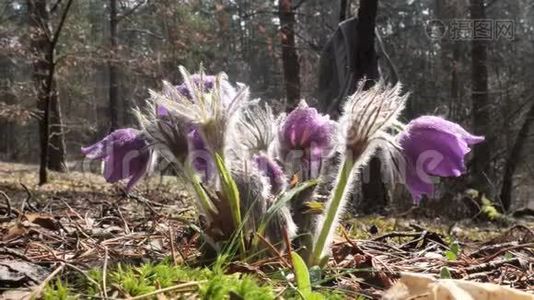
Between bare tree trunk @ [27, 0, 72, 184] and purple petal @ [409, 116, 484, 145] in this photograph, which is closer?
purple petal @ [409, 116, 484, 145]

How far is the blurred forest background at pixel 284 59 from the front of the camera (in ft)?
28.9

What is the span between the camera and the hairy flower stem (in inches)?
50.6

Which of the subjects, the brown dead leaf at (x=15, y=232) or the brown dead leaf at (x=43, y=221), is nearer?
the brown dead leaf at (x=15, y=232)


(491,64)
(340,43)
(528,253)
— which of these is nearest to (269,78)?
(491,64)

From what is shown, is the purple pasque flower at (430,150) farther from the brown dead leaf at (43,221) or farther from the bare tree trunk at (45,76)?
the bare tree trunk at (45,76)

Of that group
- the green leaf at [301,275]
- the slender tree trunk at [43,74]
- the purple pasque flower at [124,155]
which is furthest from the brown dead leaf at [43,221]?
the slender tree trunk at [43,74]

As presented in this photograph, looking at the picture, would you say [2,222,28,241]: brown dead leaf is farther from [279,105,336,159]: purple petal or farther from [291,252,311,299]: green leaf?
[291,252,311,299]: green leaf

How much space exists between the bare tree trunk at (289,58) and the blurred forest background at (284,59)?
24 millimetres

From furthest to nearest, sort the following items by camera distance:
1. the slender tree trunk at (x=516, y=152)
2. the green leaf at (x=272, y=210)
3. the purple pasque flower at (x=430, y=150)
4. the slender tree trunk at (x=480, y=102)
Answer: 1. the slender tree trunk at (x=516, y=152)
2. the slender tree trunk at (x=480, y=102)
3. the purple pasque flower at (x=430, y=150)
4. the green leaf at (x=272, y=210)

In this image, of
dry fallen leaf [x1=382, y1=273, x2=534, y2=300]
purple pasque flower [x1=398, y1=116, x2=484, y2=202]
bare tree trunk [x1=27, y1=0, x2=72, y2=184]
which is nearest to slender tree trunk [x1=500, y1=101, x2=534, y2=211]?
bare tree trunk [x1=27, y1=0, x2=72, y2=184]

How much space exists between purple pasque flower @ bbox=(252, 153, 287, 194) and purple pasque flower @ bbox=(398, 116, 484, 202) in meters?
0.26

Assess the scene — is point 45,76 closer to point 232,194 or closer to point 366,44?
point 366,44

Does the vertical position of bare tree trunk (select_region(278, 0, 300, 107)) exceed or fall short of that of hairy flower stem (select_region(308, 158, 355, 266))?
it exceeds it

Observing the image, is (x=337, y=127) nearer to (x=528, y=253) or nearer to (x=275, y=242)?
(x=275, y=242)
